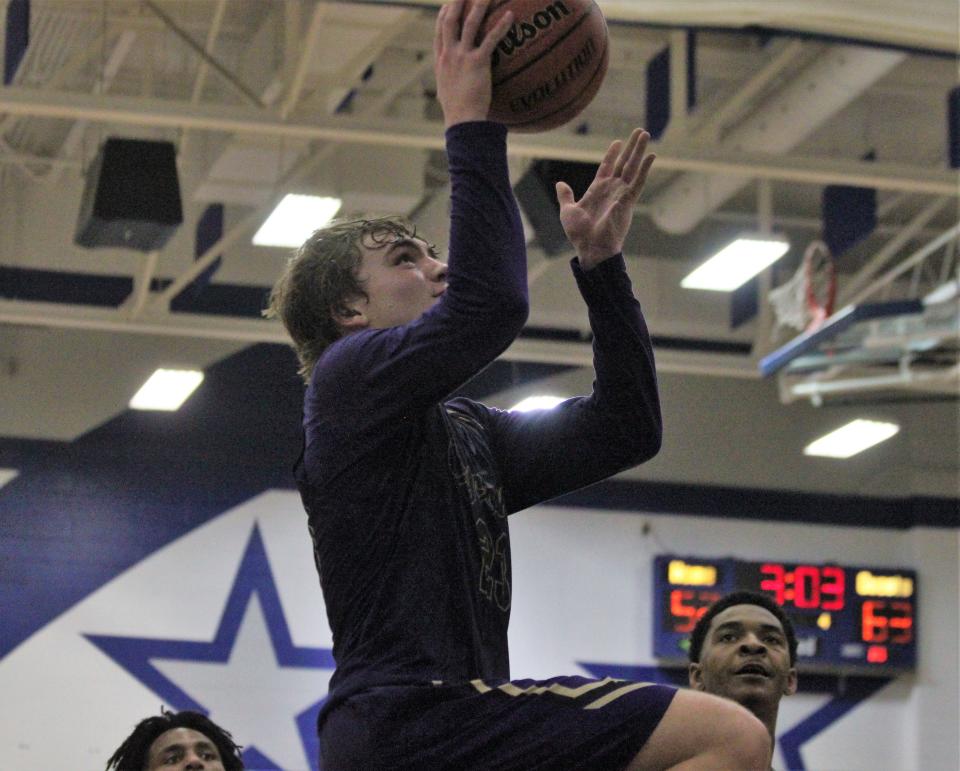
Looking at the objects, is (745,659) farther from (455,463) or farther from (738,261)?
(738,261)

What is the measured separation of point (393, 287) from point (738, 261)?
6.31 metres

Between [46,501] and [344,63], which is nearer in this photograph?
[344,63]

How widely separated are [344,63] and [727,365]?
11.2ft

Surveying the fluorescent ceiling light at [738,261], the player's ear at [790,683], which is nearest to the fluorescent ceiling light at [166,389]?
the fluorescent ceiling light at [738,261]

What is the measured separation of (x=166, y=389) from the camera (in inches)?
434

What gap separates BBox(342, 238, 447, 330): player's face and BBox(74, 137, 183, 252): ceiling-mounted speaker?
5.23m

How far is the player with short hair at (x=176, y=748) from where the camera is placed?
570cm

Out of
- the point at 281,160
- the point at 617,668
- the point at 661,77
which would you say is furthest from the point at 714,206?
the point at 617,668

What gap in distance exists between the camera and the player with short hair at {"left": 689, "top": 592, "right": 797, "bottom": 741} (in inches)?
179

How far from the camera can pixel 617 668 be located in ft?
38.9

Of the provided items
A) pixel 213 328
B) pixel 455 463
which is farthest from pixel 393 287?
pixel 213 328

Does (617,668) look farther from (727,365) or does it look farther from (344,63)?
(344,63)

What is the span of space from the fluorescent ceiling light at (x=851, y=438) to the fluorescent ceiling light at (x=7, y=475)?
17.9 feet

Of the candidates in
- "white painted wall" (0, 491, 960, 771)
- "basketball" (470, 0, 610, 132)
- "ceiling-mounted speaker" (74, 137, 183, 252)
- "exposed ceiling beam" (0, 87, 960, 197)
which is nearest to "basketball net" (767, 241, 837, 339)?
"exposed ceiling beam" (0, 87, 960, 197)
